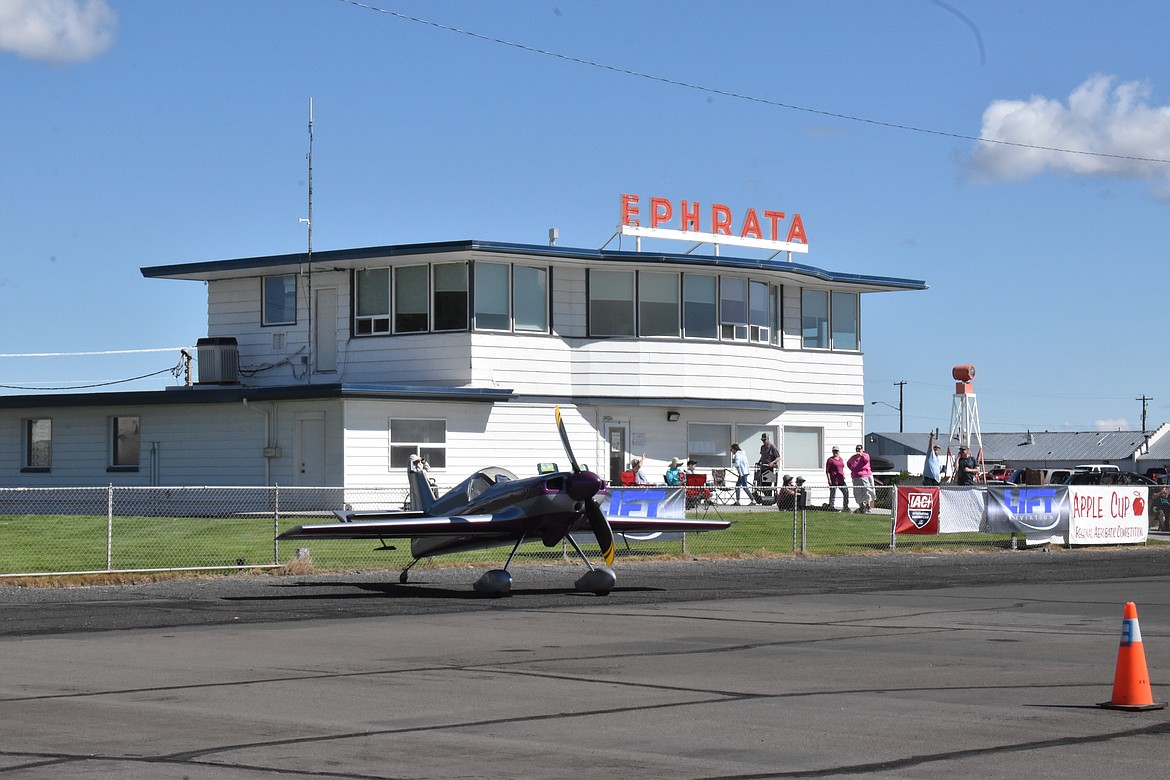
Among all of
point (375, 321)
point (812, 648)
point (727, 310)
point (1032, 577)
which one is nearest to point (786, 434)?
point (727, 310)

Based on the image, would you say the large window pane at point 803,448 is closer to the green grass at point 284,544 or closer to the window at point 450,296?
the green grass at point 284,544

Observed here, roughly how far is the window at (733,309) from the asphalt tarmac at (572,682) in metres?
17.5

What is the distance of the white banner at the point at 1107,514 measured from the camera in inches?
1246

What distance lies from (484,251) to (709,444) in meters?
8.12

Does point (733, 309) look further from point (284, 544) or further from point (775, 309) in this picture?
point (284, 544)

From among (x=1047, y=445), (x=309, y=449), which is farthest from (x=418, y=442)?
(x=1047, y=445)

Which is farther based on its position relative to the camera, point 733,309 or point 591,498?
point 733,309

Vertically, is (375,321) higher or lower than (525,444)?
higher

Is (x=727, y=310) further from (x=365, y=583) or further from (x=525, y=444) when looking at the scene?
(x=365, y=583)

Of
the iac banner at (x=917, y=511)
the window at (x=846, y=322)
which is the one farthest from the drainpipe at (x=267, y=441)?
the window at (x=846, y=322)

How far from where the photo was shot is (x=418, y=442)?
33844mm

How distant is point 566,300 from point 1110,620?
21.3 meters

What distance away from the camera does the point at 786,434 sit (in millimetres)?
39562

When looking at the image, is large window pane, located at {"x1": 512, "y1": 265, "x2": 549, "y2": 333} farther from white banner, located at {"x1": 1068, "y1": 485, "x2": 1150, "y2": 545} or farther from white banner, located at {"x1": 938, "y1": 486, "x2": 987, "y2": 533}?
white banner, located at {"x1": 1068, "y1": 485, "x2": 1150, "y2": 545}
